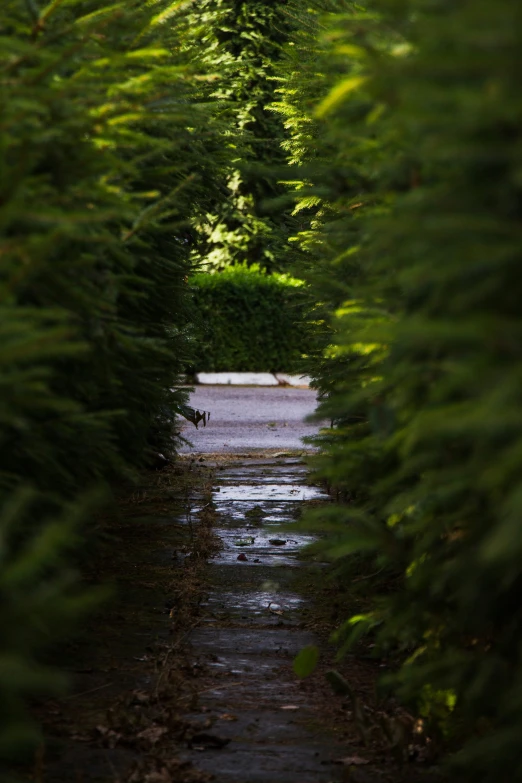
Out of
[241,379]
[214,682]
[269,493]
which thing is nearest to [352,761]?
[214,682]

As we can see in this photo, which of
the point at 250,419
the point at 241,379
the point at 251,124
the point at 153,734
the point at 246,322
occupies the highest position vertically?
the point at 251,124

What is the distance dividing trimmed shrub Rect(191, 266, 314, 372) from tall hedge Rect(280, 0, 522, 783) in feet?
65.2

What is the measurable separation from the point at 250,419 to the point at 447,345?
44.1 feet

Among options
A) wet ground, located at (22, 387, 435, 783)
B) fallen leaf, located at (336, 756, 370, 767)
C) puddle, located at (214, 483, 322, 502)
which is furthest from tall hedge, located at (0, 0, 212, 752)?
puddle, located at (214, 483, 322, 502)

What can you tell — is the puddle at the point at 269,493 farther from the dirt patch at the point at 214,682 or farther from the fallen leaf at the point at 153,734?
the fallen leaf at the point at 153,734

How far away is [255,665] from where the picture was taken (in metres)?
4.21

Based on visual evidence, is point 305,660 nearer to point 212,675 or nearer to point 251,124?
point 212,675

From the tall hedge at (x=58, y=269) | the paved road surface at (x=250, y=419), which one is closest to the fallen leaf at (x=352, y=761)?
the tall hedge at (x=58, y=269)

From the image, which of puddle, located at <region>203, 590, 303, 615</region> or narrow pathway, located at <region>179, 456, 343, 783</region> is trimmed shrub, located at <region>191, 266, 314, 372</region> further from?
puddle, located at <region>203, 590, 303, 615</region>

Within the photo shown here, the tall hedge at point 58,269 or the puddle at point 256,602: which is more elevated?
the tall hedge at point 58,269

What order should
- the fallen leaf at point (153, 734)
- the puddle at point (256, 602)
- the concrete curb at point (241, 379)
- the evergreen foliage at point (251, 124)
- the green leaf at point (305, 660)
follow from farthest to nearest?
the concrete curb at point (241, 379), the evergreen foliage at point (251, 124), the puddle at point (256, 602), the green leaf at point (305, 660), the fallen leaf at point (153, 734)

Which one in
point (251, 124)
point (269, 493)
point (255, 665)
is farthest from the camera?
point (251, 124)

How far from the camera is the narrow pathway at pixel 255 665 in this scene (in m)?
3.22

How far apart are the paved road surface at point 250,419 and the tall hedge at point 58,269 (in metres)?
5.18
